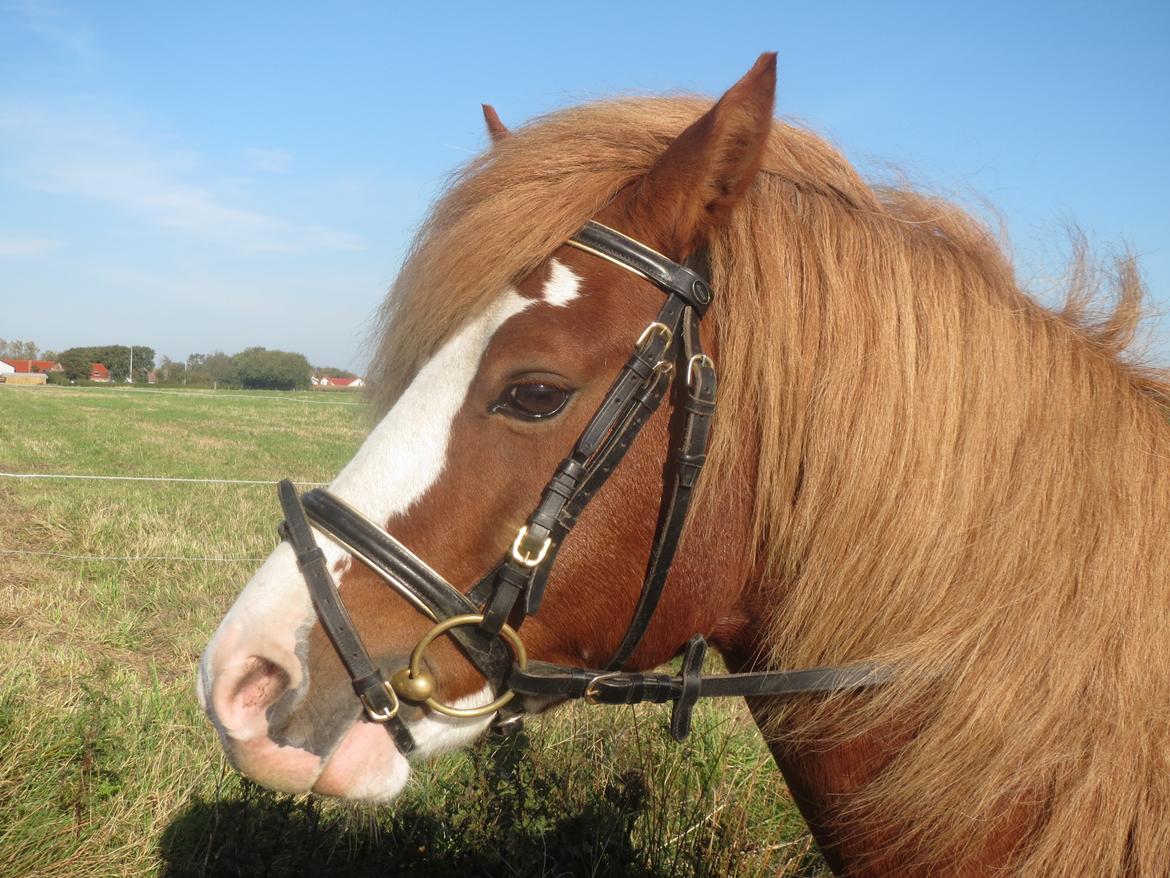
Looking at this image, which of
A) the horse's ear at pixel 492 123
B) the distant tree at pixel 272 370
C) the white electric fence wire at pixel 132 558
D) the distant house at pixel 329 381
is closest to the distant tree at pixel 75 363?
the distant tree at pixel 272 370

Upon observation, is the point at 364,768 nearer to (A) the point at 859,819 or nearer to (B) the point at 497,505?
(B) the point at 497,505

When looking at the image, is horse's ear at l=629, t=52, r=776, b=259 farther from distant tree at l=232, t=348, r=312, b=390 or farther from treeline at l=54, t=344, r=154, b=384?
treeline at l=54, t=344, r=154, b=384

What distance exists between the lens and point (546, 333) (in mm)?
1679

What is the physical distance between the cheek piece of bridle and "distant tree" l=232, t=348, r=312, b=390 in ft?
276

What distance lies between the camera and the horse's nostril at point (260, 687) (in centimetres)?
157

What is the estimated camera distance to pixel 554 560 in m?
1.65

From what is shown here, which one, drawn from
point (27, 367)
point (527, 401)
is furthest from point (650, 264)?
point (27, 367)

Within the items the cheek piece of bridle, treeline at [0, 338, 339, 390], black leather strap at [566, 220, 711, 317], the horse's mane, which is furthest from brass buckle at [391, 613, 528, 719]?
treeline at [0, 338, 339, 390]

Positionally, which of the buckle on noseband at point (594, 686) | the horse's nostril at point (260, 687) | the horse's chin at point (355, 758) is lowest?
the horse's chin at point (355, 758)

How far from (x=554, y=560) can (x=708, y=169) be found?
86 centimetres

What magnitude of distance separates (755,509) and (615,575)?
1.11 feet

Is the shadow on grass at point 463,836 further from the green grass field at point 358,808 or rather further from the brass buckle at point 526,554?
the brass buckle at point 526,554

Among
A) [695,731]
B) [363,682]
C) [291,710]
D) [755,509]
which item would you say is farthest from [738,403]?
[695,731]

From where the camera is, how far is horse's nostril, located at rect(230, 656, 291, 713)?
1.57 meters
